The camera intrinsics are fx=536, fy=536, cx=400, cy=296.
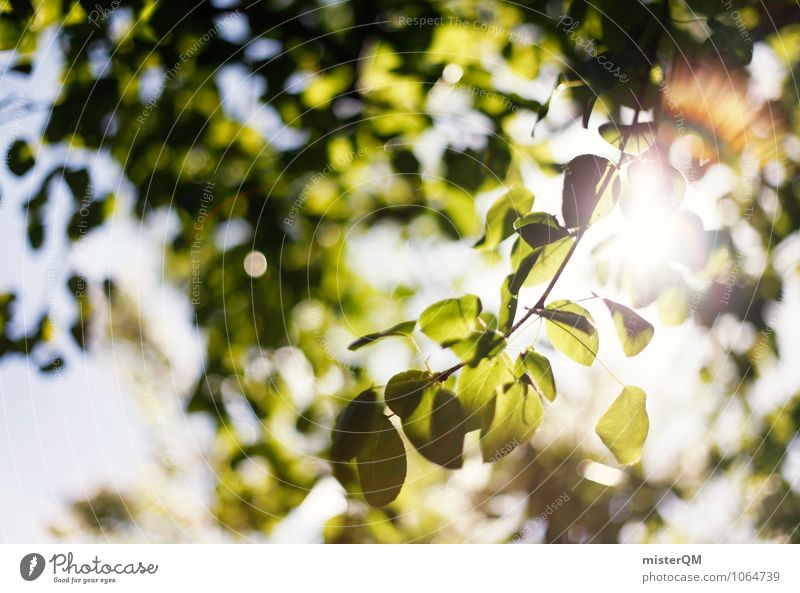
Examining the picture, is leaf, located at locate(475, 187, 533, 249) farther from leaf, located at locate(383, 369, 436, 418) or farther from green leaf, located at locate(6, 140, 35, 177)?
green leaf, located at locate(6, 140, 35, 177)

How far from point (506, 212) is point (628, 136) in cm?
14

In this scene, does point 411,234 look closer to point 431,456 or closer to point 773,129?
point 431,456

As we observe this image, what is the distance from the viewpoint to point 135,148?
67 centimetres

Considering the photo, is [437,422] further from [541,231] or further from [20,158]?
[20,158]

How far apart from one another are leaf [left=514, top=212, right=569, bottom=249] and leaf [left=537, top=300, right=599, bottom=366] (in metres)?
0.05

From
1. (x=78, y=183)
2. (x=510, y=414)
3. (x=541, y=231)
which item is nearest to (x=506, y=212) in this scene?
(x=541, y=231)

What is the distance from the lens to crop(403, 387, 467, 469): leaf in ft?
1.39

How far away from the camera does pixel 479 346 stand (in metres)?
0.45

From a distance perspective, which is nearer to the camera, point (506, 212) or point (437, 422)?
point (437, 422)

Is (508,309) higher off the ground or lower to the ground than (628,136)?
lower

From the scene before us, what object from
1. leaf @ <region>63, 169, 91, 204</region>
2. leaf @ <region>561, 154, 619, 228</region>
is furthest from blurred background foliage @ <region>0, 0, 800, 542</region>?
leaf @ <region>561, 154, 619, 228</region>

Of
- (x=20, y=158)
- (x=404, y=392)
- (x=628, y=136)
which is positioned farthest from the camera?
(x=20, y=158)

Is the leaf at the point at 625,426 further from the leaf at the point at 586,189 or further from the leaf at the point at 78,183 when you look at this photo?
the leaf at the point at 78,183

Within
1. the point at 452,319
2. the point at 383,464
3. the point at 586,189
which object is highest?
the point at 586,189
